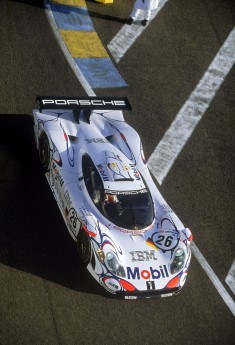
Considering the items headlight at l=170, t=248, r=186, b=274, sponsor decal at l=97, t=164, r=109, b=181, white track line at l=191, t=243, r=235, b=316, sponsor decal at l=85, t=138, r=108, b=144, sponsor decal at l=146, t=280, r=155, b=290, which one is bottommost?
white track line at l=191, t=243, r=235, b=316

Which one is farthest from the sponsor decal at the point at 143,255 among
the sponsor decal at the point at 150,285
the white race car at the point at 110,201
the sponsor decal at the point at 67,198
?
the sponsor decal at the point at 67,198

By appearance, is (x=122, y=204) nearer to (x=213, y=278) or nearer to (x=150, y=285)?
(x=150, y=285)

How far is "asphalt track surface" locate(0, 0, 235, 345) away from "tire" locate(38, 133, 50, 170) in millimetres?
216

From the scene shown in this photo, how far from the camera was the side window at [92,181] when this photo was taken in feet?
33.1

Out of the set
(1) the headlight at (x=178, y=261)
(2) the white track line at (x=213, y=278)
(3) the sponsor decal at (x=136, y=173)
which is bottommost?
(2) the white track line at (x=213, y=278)

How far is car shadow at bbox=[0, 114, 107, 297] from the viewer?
32.1 ft

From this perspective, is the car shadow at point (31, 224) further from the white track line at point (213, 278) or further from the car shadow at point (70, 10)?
the car shadow at point (70, 10)

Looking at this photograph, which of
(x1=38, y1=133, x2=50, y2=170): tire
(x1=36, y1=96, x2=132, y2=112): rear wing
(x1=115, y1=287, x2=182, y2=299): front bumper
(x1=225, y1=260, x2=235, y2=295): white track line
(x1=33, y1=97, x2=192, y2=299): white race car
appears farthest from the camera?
(x1=36, y1=96, x2=132, y2=112): rear wing

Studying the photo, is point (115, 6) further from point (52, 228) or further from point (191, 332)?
point (191, 332)

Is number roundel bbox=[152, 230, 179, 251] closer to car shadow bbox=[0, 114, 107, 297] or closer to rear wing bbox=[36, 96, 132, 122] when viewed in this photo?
car shadow bbox=[0, 114, 107, 297]

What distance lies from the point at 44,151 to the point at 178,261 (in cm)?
337

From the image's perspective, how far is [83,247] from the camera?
32.1ft

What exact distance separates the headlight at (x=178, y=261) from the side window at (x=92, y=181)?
5.09ft

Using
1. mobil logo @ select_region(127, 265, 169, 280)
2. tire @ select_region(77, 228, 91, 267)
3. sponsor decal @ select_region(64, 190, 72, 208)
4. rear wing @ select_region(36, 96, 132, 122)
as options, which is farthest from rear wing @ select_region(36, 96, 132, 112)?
Result: mobil logo @ select_region(127, 265, 169, 280)
